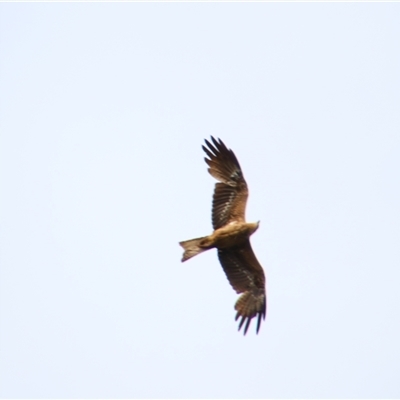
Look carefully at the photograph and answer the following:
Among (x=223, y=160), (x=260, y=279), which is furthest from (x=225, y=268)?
(x=223, y=160)

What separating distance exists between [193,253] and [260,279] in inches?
64.9

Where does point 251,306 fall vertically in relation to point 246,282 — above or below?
below

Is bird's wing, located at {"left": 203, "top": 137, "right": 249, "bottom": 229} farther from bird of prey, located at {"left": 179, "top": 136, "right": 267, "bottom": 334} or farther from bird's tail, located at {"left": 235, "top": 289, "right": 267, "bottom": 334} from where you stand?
bird's tail, located at {"left": 235, "top": 289, "right": 267, "bottom": 334}

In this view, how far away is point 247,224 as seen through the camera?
11.2m

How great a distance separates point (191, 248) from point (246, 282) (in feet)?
5.01

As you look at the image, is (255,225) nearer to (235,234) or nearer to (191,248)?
(235,234)

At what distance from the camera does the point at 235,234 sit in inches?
441

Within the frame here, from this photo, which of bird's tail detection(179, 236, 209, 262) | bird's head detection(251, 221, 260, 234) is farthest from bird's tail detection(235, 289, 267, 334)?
bird's tail detection(179, 236, 209, 262)

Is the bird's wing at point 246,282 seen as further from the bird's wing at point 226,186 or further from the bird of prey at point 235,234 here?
the bird's wing at point 226,186

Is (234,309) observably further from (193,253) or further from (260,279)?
(193,253)

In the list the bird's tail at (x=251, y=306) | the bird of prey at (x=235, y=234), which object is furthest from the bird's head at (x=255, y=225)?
the bird's tail at (x=251, y=306)

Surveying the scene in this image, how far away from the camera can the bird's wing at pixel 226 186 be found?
1155 centimetres

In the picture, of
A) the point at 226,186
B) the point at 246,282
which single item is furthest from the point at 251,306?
the point at 226,186

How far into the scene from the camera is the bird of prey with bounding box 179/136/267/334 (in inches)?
443
